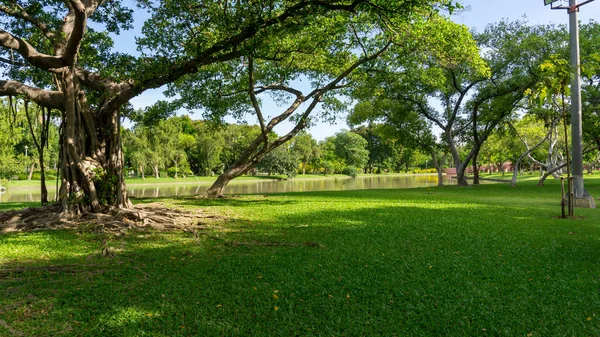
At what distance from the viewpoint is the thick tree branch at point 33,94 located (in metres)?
7.64

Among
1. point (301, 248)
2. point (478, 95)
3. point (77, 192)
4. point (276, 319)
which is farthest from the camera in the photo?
point (478, 95)

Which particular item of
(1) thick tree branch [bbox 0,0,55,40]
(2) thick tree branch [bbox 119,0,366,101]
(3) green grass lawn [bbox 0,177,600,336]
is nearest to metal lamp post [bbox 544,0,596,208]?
(3) green grass lawn [bbox 0,177,600,336]

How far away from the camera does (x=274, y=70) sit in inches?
562

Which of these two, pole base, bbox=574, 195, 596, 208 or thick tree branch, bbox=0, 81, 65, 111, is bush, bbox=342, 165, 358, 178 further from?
thick tree branch, bbox=0, 81, 65, 111

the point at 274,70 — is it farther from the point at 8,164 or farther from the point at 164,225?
the point at 8,164

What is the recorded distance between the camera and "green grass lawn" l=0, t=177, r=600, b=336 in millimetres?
2826

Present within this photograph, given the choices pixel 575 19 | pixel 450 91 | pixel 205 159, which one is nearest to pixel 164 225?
pixel 575 19

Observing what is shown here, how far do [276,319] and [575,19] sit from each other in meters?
11.9

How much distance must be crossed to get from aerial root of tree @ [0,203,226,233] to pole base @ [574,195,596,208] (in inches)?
405

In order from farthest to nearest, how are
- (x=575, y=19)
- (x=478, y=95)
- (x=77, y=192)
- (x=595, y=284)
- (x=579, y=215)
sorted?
(x=478, y=95)
(x=575, y=19)
(x=579, y=215)
(x=77, y=192)
(x=595, y=284)

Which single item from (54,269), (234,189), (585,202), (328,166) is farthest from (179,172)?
(54,269)

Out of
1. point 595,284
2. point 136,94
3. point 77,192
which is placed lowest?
point 595,284

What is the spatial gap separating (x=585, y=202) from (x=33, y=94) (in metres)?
14.7

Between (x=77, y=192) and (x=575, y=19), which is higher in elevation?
(x=575, y=19)
